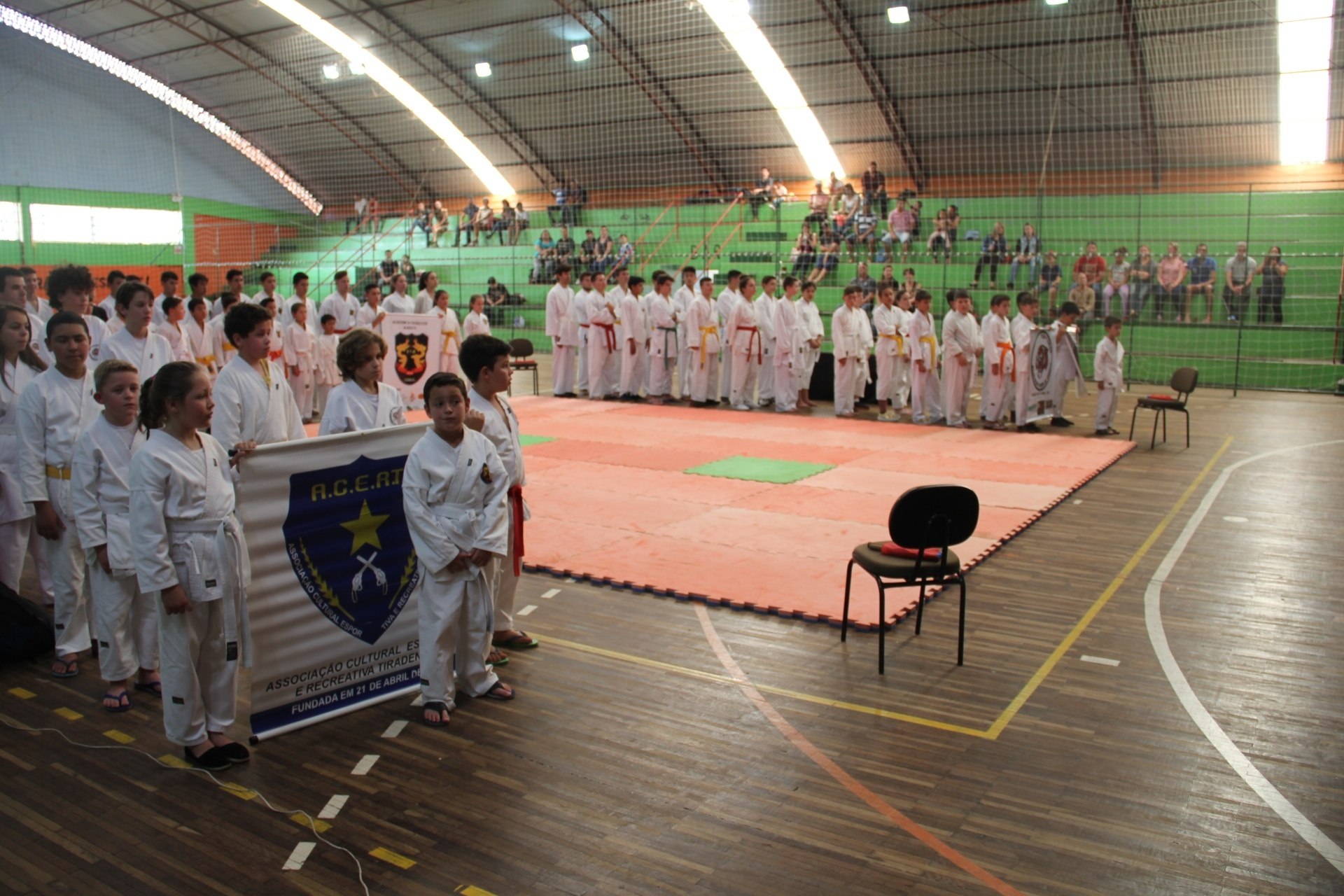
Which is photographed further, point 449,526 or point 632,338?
point 632,338

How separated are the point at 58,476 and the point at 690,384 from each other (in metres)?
10.3

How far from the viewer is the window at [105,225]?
26.2 metres

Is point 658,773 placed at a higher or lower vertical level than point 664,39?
lower

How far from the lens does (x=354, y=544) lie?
14.0 ft

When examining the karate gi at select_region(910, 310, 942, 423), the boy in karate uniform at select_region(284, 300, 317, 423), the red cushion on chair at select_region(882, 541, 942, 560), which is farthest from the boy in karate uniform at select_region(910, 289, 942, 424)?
the red cushion on chair at select_region(882, 541, 942, 560)

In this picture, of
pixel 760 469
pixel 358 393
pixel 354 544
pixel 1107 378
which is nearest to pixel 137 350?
pixel 358 393

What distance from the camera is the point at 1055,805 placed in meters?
3.54

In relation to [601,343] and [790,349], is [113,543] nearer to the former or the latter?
[790,349]

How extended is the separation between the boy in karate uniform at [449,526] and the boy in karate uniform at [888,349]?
916cm

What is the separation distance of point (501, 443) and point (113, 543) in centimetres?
163

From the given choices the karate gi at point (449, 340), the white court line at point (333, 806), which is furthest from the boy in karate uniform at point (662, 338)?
the white court line at point (333, 806)

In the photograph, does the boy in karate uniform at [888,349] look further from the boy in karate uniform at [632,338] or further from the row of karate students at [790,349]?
the boy in karate uniform at [632,338]

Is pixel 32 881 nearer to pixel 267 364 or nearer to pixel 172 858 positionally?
pixel 172 858

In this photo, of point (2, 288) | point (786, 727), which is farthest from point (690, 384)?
point (786, 727)
